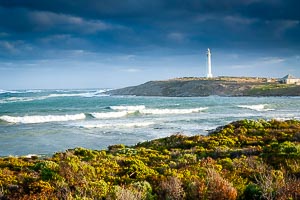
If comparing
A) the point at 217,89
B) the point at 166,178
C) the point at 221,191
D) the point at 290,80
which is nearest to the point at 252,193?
the point at 221,191

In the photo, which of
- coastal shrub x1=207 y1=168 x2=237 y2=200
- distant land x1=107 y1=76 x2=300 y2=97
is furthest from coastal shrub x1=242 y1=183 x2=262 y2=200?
distant land x1=107 y1=76 x2=300 y2=97

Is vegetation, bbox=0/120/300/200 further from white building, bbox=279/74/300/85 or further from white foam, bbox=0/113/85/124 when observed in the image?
white building, bbox=279/74/300/85

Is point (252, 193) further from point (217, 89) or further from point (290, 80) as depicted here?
point (290, 80)

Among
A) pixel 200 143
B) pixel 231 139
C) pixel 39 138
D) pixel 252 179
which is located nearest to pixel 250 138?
pixel 231 139

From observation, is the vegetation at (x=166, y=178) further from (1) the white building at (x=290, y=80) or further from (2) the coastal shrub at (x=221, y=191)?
(1) the white building at (x=290, y=80)

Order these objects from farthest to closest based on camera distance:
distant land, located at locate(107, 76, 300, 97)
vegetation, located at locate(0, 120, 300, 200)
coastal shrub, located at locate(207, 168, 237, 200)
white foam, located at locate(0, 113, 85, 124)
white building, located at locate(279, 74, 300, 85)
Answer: white building, located at locate(279, 74, 300, 85) < distant land, located at locate(107, 76, 300, 97) < white foam, located at locate(0, 113, 85, 124) < vegetation, located at locate(0, 120, 300, 200) < coastal shrub, located at locate(207, 168, 237, 200)

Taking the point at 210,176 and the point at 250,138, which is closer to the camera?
the point at 210,176

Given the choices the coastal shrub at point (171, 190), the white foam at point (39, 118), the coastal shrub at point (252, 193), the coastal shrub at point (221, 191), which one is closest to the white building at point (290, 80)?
the white foam at point (39, 118)

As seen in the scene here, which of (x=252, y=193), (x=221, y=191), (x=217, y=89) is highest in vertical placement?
(x=217, y=89)

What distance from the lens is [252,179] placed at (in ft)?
26.1

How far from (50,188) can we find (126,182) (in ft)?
5.61

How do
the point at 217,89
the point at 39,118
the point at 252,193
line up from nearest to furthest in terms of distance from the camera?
the point at 252,193 < the point at 39,118 < the point at 217,89

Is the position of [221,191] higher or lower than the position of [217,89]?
lower

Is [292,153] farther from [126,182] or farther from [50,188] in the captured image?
[50,188]
